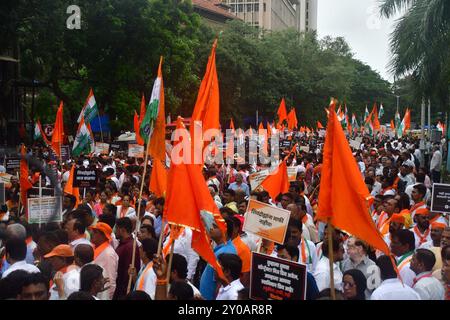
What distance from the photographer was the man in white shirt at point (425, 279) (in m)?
5.46

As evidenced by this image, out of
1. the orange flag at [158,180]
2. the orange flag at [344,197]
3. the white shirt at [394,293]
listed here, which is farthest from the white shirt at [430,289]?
the orange flag at [158,180]

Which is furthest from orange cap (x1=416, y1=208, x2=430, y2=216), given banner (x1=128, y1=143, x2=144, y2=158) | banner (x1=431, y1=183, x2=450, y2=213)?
banner (x1=128, y1=143, x2=144, y2=158)

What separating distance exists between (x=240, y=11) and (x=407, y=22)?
78647 millimetres

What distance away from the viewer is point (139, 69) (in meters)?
29.2

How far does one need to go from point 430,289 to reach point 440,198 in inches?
126

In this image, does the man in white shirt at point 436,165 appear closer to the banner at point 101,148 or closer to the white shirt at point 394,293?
the banner at point 101,148

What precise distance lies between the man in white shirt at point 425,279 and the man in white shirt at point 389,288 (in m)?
0.36

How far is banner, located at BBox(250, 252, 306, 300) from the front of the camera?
192 inches

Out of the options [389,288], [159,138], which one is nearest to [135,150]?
[159,138]

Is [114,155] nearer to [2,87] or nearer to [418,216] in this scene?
[2,87]

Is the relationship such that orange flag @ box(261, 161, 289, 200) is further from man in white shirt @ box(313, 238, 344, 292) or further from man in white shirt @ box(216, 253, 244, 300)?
man in white shirt @ box(216, 253, 244, 300)

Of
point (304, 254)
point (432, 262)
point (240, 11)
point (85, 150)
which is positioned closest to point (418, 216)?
point (304, 254)

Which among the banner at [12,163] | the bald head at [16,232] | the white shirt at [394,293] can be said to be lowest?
the white shirt at [394,293]

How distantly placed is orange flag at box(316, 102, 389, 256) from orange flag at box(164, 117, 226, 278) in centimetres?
119
